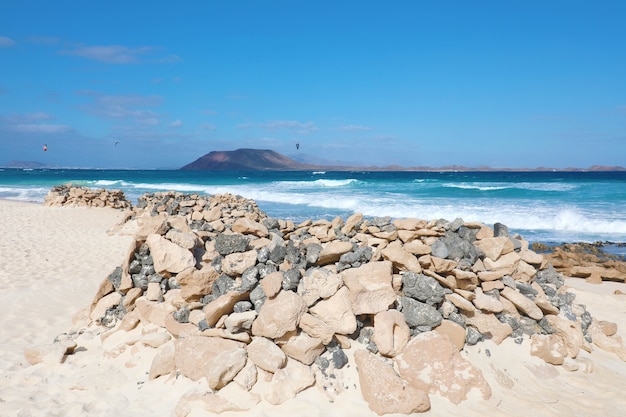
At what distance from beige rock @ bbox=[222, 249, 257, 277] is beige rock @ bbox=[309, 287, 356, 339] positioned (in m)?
0.92

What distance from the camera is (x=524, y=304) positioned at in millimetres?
4945

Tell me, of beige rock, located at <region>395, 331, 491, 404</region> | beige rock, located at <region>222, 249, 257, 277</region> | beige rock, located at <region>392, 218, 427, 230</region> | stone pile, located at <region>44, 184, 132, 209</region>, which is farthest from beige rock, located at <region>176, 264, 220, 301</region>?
stone pile, located at <region>44, 184, 132, 209</region>

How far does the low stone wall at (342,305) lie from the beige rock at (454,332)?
0.01 metres

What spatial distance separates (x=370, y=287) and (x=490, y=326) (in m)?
1.43

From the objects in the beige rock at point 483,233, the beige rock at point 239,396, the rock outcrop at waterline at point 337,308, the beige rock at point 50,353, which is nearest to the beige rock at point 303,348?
the rock outcrop at waterline at point 337,308

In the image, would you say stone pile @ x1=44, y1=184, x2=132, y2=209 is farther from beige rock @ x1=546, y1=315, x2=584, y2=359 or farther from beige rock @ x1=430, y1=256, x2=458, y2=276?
beige rock @ x1=546, y1=315, x2=584, y2=359

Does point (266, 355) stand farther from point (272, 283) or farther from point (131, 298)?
point (131, 298)

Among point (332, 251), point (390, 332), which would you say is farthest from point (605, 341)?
point (332, 251)

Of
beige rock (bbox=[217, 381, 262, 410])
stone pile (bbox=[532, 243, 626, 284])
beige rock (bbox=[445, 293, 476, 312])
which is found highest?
beige rock (bbox=[445, 293, 476, 312])

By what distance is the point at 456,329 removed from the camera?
446 cm

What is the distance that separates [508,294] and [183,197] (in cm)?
1526

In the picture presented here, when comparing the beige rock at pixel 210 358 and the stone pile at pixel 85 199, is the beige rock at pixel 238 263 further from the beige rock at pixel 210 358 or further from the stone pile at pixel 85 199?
the stone pile at pixel 85 199

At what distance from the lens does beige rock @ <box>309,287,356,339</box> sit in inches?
168

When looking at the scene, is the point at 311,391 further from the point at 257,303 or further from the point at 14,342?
→ the point at 14,342
